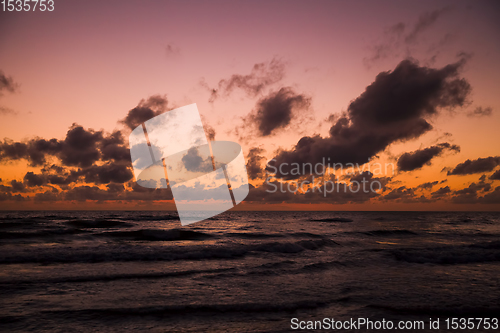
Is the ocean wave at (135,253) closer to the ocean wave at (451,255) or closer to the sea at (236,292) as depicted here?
the sea at (236,292)

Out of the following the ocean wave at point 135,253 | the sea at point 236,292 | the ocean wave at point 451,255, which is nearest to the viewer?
the sea at point 236,292

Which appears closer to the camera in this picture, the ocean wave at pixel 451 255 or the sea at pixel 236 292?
the sea at pixel 236 292

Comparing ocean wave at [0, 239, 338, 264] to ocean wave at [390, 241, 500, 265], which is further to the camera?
ocean wave at [390, 241, 500, 265]

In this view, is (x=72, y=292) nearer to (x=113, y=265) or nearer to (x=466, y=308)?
(x=113, y=265)

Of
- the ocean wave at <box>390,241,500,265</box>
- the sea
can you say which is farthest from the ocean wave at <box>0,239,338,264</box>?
the ocean wave at <box>390,241,500,265</box>

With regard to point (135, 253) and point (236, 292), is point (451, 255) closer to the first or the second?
point (236, 292)

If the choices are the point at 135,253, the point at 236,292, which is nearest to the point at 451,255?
the point at 236,292

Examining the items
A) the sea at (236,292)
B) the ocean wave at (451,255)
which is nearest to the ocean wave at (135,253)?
the sea at (236,292)

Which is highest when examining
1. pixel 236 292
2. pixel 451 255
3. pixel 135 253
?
pixel 236 292

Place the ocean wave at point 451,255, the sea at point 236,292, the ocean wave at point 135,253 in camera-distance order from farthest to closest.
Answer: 1. the ocean wave at point 451,255
2. the ocean wave at point 135,253
3. the sea at point 236,292

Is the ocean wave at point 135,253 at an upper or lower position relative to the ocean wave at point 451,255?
upper

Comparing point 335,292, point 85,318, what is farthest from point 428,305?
point 85,318

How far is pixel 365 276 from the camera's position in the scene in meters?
12.0

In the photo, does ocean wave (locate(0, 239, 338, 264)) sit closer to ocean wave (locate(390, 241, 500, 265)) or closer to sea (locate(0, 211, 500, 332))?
sea (locate(0, 211, 500, 332))
